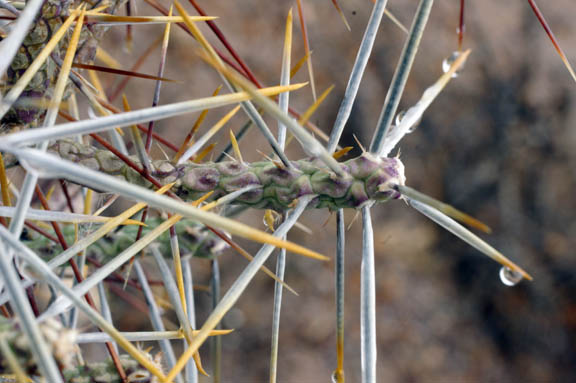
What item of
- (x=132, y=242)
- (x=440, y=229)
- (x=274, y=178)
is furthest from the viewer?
(x=440, y=229)

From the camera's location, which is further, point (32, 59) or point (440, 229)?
point (440, 229)

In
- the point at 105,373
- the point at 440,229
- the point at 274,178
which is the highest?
the point at 440,229

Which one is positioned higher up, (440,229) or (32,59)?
(440,229)

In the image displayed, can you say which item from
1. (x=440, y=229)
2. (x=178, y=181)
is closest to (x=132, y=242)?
(x=178, y=181)

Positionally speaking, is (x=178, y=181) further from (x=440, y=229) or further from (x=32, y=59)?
(x=440, y=229)

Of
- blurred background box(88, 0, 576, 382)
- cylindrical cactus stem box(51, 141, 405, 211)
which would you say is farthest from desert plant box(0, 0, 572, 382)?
blurred background box(88, 0, 576, 382)

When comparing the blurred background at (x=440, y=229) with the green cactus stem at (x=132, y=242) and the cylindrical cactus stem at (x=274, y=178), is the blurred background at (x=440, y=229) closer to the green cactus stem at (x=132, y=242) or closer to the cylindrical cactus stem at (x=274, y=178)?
the green cactus stem at (x=132, y=242)

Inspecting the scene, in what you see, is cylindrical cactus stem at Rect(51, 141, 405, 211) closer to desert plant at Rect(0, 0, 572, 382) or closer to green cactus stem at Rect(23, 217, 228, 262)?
desert plant at Rect(0, 0, 572, 382)
